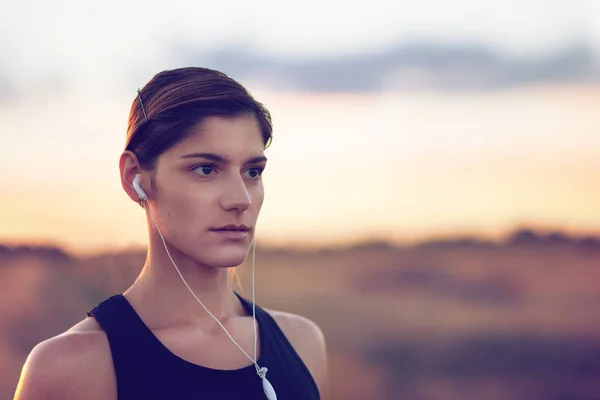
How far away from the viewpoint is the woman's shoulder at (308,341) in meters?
3.75

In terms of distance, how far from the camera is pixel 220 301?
3473 mm

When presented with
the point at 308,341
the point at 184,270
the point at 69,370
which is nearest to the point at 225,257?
the point at 184,270

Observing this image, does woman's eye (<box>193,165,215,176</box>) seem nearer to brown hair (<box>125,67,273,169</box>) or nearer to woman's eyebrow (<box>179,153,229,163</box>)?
woman's eyebrow (<box>179,153,229,163</box>)

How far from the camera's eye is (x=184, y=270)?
10.9 feet

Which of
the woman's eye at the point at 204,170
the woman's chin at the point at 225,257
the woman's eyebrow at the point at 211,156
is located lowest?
the woman's chin at the point at 225,257

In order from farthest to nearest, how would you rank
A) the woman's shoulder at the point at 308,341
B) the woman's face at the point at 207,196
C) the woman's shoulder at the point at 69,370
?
1. the woman's shoulder at the point at 308,341
2. the woman's face at the point at 207,196
3. the woman's shoulder at the point at 69,370

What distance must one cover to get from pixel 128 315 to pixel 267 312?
0.81 m

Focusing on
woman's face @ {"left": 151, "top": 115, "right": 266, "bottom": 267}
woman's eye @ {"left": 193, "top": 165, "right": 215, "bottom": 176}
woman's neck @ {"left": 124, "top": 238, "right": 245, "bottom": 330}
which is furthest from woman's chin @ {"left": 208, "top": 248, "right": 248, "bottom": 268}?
woman's eye @ {"left": 193, "top": 165, "right": 215, "bottom": 176}

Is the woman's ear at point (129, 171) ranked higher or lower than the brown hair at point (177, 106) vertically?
lower

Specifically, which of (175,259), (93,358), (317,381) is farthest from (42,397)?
(317,381)

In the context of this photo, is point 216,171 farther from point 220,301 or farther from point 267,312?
point 267,312

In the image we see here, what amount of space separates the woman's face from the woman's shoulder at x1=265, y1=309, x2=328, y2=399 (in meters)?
0.69

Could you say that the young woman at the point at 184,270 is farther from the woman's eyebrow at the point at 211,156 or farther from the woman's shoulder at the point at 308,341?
the woman's shoulder at the point at 308,341

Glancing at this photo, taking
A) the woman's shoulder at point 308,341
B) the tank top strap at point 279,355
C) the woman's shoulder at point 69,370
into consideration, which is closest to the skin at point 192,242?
the woman's shoulder at point 69,370
